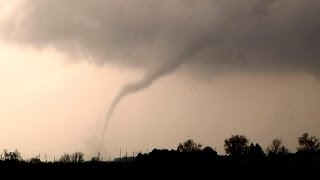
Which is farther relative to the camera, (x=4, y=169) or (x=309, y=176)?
(x=4, y=169)

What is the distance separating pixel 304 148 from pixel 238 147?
2764cm

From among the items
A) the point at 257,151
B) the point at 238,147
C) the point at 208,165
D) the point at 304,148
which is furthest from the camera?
the point at 238,147

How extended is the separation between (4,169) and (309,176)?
50.8 meters

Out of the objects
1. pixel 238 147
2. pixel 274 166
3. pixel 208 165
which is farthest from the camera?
pixel 238 147

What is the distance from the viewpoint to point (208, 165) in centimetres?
8288

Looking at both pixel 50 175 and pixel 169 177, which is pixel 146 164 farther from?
pixel 50 175

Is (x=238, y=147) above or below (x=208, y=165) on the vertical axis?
above

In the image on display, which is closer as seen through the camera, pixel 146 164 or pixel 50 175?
pixel 50 175

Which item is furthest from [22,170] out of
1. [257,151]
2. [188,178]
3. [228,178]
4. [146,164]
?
[257,151]

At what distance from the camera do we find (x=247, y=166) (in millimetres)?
79125

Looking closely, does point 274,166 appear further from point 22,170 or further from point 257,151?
point 257,151

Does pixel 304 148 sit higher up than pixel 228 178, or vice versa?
pixel 304 148

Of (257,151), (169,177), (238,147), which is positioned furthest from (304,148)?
(169,177)

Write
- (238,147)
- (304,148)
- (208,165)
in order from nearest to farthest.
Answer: (208,165)
(304,148)
(238,147)
